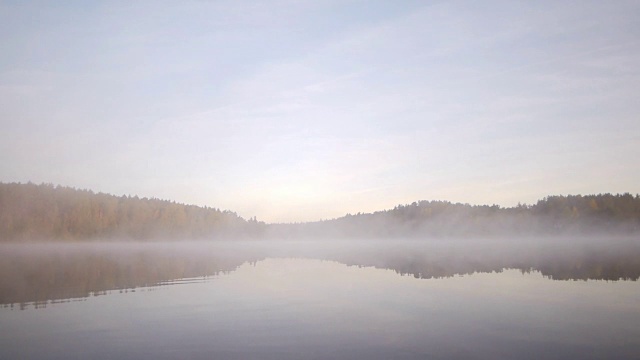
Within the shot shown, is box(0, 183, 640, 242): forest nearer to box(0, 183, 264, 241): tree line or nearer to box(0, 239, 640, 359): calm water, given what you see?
box(0, 183, 264, 241): tree line

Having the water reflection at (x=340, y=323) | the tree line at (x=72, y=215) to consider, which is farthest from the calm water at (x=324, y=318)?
the tree line at (x=72, y=215)

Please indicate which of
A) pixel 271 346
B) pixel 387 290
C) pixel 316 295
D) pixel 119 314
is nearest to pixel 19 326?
pixel 119 314

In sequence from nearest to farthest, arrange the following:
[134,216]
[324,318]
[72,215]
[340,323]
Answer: [340,323] < [324,318] < [72,215] < [134,216]

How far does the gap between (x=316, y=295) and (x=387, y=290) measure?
15.1 feet

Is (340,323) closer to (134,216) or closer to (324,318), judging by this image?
(324,318)

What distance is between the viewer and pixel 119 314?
20719 millimetres

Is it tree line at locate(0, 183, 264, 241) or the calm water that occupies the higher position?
tree line at locate(0, 183, 264, 241)

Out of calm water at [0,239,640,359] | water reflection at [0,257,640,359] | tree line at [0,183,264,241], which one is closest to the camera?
water reflection at [0,257,640,359]

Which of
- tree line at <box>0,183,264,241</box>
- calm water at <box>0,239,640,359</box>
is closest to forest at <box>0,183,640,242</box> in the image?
tree line at <box>0,183,264,241</box>

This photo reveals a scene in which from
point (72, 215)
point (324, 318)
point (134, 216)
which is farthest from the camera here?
point (134, 216)

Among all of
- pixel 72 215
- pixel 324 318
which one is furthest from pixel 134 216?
pixel 324 318

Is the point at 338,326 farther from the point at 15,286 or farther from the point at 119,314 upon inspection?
the point at 15,286

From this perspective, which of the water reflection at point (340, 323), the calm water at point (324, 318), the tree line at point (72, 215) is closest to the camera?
the water reflection at point (340, 323)

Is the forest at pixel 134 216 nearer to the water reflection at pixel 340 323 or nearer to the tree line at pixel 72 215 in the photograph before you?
the tree line at pixel 72 215
